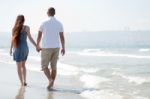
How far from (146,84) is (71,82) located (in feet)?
6.55

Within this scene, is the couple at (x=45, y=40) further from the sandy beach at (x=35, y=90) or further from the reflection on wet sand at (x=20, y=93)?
the reflection on wet sand at (x=20, y=93)

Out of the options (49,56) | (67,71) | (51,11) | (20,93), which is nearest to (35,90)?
(20,93)

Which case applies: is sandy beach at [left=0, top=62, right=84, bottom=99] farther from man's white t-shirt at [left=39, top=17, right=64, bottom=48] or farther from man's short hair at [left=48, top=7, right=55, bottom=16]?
man's short hair at [left=48, top=7, right=55, bottom=16]

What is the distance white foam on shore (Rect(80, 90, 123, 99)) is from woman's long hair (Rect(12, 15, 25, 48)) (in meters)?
1.89

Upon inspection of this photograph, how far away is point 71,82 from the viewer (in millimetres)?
11969

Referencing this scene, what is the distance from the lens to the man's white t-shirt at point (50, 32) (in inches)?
396

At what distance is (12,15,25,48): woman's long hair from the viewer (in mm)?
10045

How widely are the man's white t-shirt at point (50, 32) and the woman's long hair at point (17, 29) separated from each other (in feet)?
1.45

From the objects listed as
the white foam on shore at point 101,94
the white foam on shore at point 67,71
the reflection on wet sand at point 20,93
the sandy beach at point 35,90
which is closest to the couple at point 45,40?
the sandy beach at point 35,90

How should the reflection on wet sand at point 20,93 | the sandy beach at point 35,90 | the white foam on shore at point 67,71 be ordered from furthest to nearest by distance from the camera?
the white foam on shore at point 67,71
the sandy beach at point 35,90
the reflection on wet sand at point 20,93

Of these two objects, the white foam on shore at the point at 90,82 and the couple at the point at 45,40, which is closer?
the couple at the point at 45,40

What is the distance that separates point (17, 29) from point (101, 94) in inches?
91.7

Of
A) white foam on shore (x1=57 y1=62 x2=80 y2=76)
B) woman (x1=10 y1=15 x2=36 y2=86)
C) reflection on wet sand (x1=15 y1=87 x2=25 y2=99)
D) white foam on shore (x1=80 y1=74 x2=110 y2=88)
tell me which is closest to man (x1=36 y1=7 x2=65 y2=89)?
woman (x1=10 y1=15 x2=36 y2=86)

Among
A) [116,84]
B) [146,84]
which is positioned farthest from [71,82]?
[146,84]
